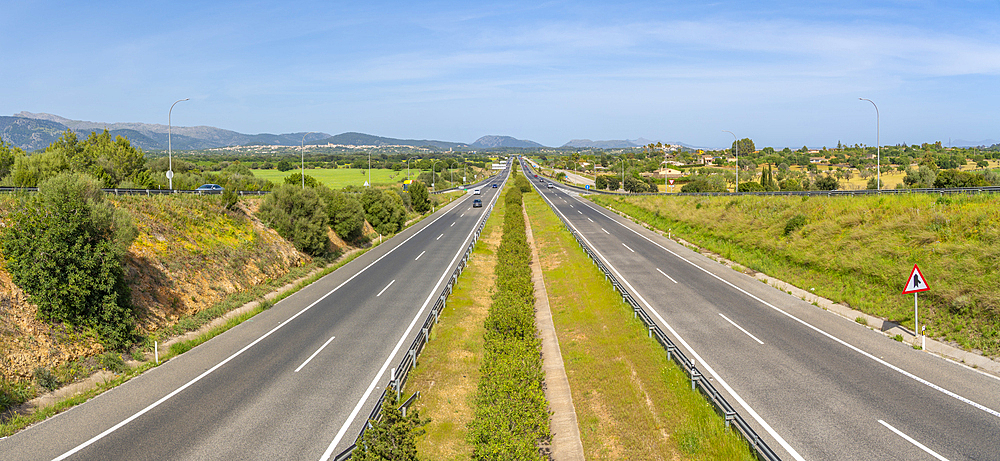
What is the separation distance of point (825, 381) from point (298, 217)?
100.0ft

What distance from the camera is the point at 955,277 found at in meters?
17.5

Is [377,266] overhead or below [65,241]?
below

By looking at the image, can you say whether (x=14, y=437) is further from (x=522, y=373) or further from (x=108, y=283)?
(x=522, y=373)

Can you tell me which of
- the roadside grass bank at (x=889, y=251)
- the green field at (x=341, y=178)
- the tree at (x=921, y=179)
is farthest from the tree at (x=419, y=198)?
the tree at (x=921, y=179)

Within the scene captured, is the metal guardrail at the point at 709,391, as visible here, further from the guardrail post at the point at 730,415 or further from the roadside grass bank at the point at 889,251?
the roadside grass bank at the point at 889,251

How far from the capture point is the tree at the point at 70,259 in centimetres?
1483

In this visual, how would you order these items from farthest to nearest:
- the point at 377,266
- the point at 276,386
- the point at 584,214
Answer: the point at 584,214 → the point at 377,266 → the point at 276,386

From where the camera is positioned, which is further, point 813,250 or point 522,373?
point 813,250

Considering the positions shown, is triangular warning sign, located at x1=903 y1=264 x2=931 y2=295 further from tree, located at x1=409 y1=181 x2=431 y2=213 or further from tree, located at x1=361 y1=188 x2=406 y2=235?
tree, located at x1=409 y1=181 x2=431 y2=213

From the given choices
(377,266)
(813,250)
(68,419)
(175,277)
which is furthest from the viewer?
(377,266)

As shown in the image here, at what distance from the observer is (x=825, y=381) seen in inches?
515

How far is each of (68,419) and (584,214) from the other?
5410 centimetres

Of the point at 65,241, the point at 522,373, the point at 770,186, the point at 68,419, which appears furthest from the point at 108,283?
the point at 770,186

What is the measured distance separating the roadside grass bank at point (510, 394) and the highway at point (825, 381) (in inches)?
188
